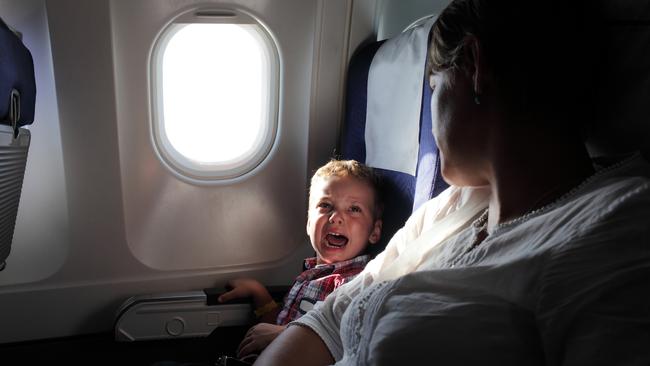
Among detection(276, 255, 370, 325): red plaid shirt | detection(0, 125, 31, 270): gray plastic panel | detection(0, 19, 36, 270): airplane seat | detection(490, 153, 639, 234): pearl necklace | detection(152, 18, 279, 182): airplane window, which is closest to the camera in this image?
detection(490, 153, 639, 234): pearl necklace

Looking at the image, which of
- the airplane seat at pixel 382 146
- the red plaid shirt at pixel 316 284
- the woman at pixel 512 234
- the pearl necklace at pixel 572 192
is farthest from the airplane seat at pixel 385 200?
the pearl necklace at pixel 572 192

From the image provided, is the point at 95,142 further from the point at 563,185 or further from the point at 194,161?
the point at 563,185

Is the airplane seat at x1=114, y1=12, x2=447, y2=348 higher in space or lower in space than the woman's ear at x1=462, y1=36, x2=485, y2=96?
lower

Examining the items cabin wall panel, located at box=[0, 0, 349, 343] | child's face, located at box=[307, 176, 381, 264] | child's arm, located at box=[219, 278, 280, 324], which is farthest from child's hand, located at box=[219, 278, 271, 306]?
child's face, located at box=[307, 176, 381, 264]

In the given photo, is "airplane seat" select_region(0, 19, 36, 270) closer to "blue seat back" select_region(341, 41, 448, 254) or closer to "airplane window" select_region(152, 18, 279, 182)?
"airplane window" select_region(152, 18, 279, 182)

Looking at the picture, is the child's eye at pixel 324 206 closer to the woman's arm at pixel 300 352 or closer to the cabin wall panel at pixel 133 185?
the cabin wall panel at pixel 133 185

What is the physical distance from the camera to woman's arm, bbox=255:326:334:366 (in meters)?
1.38

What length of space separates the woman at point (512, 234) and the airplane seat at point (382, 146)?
0.19 m

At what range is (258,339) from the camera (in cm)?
189

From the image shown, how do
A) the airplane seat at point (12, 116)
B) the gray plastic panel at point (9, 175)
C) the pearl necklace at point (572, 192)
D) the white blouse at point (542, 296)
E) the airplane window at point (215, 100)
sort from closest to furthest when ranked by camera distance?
the white blouse at point (542, 296)
the pearl necklace at point (572, 192)
the airplane seat at point (12, 116)
the gray plastic panel at point (9, 175)
the airplane window at point (215, 100)

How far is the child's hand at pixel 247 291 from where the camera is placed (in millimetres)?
2430

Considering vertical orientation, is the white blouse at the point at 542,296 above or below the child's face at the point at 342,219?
above

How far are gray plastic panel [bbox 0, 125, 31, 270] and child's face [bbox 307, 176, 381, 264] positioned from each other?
101 centimetres

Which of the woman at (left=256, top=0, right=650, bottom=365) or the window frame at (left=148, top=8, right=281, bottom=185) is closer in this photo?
the woman at (left=256, top=0, right=650, bottom=365)
